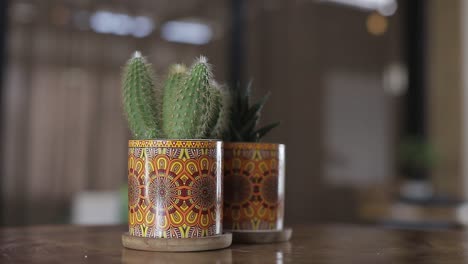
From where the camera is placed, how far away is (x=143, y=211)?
28.4 inches

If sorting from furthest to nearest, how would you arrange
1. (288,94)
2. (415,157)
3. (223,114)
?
(415,157) → (288,94) → (223,114)

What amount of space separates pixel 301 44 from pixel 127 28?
53.4 inches

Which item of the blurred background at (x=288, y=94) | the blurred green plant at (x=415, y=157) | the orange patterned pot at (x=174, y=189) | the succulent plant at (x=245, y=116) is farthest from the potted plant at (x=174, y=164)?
the blurred green plant at (x=415, y=157)

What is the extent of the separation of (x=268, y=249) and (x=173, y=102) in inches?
9.2

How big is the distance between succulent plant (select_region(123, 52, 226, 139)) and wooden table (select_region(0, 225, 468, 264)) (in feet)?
0.53

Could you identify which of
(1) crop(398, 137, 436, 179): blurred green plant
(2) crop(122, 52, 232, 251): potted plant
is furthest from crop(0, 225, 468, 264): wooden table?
(1) crop(398, 137, 436, 179): blurred green plant

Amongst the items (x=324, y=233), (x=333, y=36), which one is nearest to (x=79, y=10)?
(x=333, y=36)

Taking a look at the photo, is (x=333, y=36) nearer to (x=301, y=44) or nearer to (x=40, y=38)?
(x=301, y=44)

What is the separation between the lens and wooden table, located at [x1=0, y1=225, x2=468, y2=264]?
65cm

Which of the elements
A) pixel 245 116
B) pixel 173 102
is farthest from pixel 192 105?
pixel 245 116

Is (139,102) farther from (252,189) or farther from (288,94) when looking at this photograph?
(288,94)

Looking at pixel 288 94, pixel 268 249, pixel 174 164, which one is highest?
pixel 288 94

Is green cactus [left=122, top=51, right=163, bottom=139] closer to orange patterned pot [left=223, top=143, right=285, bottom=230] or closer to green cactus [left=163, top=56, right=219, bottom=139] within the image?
green cactus [left=163, top=56, right=219, bottom=139]

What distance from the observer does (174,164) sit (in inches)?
28.0
